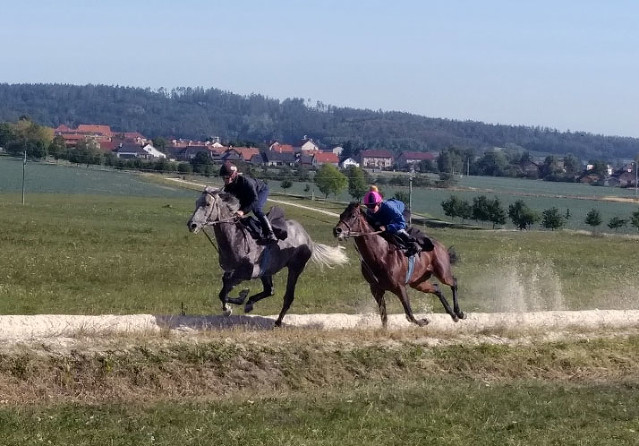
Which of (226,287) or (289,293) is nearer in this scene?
(226,287)

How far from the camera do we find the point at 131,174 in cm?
9825

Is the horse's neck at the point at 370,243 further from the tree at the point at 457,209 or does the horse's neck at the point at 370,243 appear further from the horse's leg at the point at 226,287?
the tree at the point at 457,209

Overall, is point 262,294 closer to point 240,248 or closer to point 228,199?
point 240,248

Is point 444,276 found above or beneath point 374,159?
beneath

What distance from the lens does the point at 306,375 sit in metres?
16.9

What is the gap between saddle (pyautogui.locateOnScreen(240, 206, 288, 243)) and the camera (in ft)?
65.1

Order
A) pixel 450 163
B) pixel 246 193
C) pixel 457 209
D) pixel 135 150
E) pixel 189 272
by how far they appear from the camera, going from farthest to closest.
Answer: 1. pixel 135 150
2. pixel 450 163
3. pixel 457 209
4. pixel 189 272
5. pixel 246 193

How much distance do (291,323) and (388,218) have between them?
3.05m

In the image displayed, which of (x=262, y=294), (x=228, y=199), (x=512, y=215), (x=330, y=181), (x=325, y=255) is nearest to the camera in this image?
(x=228, y=199)

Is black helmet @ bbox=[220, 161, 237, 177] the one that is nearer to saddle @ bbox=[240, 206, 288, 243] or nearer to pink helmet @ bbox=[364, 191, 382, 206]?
saddle @ bbox=[240, 206, 288, 243]

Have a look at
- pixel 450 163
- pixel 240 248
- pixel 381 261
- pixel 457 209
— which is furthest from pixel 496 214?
pixel 450 163

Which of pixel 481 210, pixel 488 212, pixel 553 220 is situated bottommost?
pixel 553 220

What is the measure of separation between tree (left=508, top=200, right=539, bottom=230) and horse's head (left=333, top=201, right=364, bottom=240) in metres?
63.2

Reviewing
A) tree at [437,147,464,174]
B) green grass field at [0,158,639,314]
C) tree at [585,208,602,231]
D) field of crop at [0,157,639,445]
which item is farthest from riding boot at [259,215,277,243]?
tree at [437,147,464,174]
